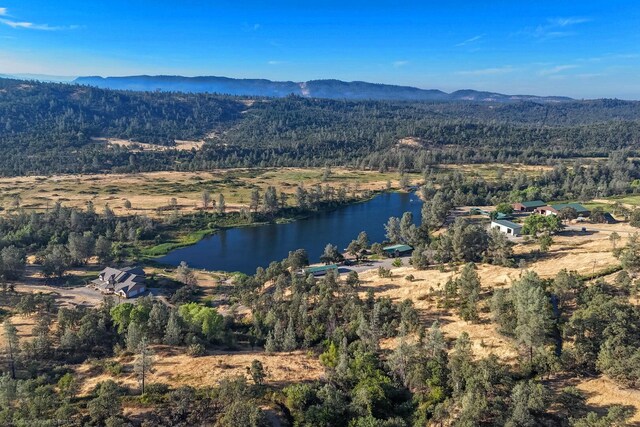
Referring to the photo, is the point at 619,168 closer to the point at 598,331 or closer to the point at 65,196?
the point at 598,331

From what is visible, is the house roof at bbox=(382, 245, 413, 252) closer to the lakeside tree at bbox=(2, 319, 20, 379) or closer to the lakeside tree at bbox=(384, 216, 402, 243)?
the lakeside tree at bbox=(384, 216, 402, 243)

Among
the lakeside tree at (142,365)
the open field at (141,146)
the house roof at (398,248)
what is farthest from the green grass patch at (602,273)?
the open field at (141,146)

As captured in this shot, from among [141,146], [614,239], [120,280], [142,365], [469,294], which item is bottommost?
[120,280]

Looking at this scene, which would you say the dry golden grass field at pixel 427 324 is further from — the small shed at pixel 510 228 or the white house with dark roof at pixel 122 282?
the small shed at pixel 510 228

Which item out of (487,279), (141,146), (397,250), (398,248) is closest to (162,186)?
(398,248)

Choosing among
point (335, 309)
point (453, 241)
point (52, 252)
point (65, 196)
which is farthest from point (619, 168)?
point (65, 196)

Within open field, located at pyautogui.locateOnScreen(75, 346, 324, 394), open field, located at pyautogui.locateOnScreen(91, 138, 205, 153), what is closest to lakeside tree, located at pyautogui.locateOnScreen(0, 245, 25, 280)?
open field, located at pyautogui.locateOnScreen(75, 346, 324, 394)

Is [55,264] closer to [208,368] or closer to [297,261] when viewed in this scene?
[297,261]
